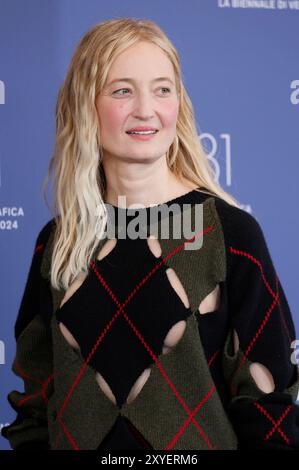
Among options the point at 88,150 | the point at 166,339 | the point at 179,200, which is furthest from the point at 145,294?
the point at 88,150

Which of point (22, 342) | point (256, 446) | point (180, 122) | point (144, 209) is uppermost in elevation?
point (180, 122)

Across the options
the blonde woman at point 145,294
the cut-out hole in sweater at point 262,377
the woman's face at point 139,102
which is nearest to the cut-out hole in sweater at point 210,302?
the blonde woman at point 145,294

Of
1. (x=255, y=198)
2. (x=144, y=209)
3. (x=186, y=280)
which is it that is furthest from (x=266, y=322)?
(x=255, y=198)

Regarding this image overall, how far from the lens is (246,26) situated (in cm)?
235

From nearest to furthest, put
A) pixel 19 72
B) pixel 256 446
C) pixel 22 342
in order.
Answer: pixel 256 446
pixel 22 342
pixel 19 72

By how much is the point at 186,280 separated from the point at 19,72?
1.12 metres

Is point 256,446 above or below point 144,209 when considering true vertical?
below

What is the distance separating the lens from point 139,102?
1422 millimetres

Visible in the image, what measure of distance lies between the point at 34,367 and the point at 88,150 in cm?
43

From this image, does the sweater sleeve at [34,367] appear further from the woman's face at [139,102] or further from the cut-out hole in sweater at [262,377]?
the cut-out hole in sweater at [262,377]

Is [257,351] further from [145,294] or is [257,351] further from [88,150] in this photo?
[88,150]

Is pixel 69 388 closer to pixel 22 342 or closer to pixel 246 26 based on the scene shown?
pixel 22 342

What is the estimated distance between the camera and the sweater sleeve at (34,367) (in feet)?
5.04

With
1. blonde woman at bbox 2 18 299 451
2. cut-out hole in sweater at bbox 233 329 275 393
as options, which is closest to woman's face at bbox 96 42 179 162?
blonde woman at bbox 2 18 299 451
